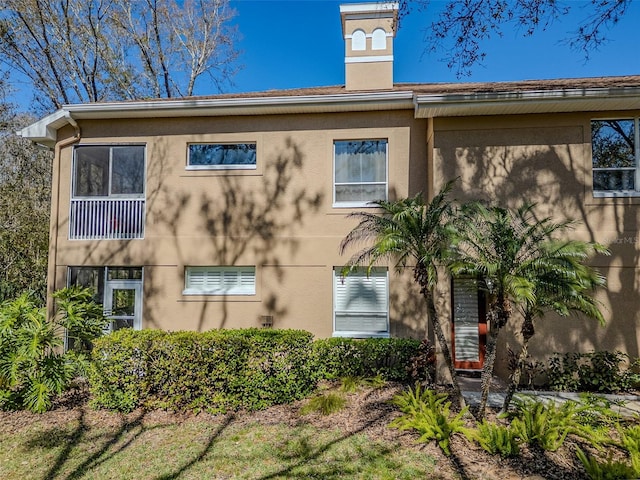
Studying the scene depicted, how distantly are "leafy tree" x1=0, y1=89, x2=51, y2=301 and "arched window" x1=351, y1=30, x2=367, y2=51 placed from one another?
13.5 m

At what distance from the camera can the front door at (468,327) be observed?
30.0 ft

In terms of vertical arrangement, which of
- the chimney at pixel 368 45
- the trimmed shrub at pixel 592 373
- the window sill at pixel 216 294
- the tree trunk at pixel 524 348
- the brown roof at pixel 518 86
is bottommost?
the trimmed shrub at pixel 592 373

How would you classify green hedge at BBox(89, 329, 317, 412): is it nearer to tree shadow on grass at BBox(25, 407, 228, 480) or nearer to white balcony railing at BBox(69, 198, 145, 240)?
tree shadow on grass at BBox(25, 407, 228, 480)

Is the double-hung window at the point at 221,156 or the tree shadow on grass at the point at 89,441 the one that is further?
the double-hung window at the point at 221,156

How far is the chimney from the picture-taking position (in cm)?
1058

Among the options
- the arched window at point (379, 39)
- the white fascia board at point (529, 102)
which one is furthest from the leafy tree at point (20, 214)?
the white fascia board at point (529, 102)

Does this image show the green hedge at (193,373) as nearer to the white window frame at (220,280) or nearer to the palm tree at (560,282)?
the white window frame at (220,280)

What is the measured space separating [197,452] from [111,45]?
19.3 m

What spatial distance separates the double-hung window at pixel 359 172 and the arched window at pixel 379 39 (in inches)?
117

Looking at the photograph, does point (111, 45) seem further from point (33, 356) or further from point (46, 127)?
point (33, 356)

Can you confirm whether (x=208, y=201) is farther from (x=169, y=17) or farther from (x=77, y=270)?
(x=169, y=17)

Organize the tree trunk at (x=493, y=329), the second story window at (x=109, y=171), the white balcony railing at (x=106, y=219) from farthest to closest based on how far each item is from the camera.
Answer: the second story window at (x=109, y=171)
the white balcony railing at (x=106, y=219)
the tree trunk at (x=493, y=329)

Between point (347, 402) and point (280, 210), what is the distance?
472cm

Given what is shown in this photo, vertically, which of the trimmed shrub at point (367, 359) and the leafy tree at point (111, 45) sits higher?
the leafy tree at point (111, 45)
